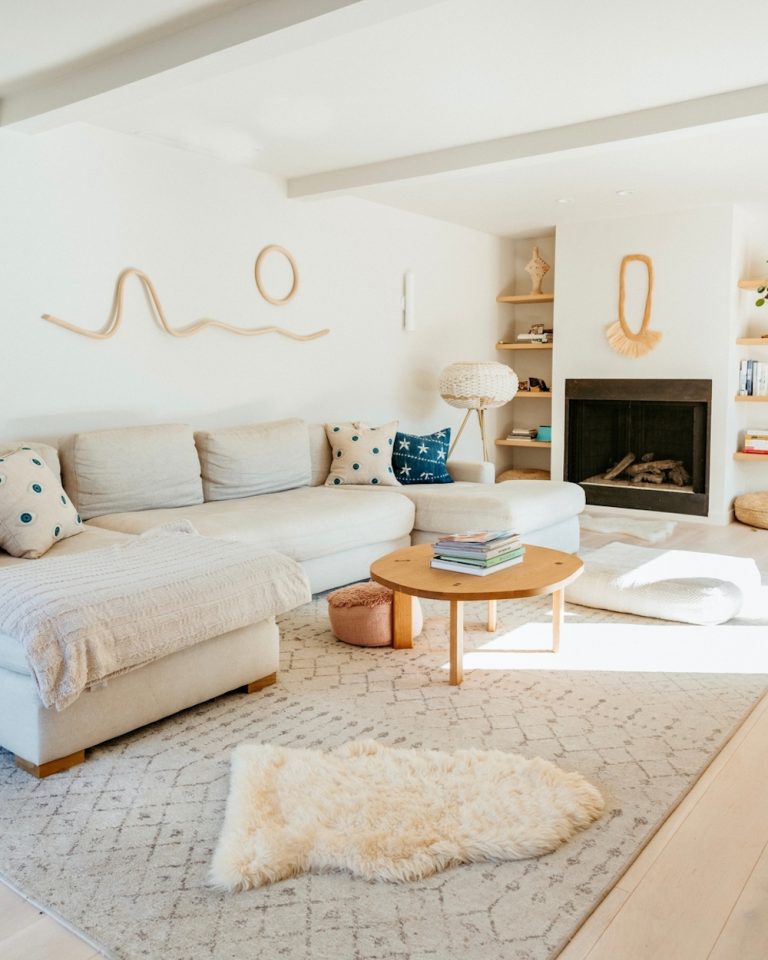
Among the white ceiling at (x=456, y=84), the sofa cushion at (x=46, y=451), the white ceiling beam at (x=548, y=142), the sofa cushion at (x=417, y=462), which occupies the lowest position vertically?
the sofa cushion at (x=417, y=462)

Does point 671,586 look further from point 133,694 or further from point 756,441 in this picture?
point 756,441

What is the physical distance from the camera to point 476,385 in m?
5.85

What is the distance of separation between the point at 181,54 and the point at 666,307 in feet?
14.0

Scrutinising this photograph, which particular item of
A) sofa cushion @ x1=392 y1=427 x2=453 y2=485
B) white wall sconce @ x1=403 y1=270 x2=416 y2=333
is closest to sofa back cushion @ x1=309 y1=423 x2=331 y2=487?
sofa cushion @ x1=392 y1=427 x2=453 y2=485

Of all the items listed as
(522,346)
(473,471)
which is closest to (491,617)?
(473,471)

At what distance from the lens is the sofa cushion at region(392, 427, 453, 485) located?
5.14 meters

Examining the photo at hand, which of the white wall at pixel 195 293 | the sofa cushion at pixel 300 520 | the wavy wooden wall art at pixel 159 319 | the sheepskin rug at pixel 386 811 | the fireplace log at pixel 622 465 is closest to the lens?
the sheepskin rug at pixel 386 811

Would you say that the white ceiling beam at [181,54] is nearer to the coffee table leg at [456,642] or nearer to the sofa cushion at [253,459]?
the sofa cushion at [253,459]

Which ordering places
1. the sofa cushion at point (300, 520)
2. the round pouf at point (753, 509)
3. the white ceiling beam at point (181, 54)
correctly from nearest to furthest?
the white ceiling beam at point (181, 54), the sofa cushion at point (300, 520), the round pouf at point (753, 509)

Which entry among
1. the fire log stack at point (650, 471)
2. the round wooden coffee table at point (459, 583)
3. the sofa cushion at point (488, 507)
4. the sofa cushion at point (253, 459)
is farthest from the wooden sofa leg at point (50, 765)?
the fire log stack at point (650, 471)

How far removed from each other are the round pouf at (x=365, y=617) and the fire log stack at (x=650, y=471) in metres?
3.60

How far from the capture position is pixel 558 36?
3029 millimetres

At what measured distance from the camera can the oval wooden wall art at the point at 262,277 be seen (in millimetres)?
4977

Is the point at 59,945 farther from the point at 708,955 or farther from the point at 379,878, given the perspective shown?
the point at 708,955
